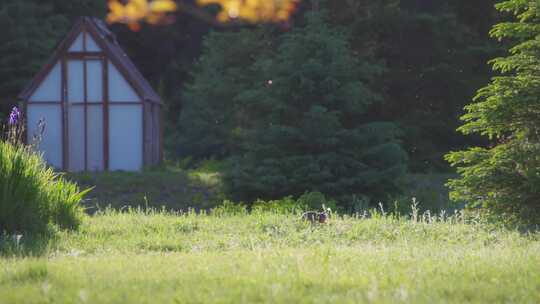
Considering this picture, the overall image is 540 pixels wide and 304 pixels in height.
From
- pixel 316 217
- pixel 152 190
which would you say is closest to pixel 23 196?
pixel 316 217

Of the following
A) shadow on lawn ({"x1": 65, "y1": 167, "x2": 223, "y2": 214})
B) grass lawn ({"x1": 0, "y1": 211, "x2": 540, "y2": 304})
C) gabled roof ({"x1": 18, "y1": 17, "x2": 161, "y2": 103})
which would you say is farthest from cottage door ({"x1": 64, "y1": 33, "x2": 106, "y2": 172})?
grass lawn ({"x1": 0, "y1": 211, "x2": 540, "y2": 304})

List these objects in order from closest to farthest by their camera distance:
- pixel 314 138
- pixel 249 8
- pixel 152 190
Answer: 1. pixel 249 8
2. pixel 314 138
3. pixel 152 190

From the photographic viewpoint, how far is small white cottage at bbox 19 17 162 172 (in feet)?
90.1

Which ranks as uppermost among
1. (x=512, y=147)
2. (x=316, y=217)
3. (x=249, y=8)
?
(x=249, y=8)

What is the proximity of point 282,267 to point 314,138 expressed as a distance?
12.4 m

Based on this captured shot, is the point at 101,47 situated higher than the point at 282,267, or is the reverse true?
the point at 101,47

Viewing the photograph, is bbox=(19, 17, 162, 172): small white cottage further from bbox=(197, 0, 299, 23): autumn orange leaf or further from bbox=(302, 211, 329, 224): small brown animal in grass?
bbox=(197, 0, 299, 23): autumn orange leaf

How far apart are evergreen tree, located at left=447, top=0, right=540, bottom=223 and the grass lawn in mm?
515

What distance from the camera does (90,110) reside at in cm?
2775

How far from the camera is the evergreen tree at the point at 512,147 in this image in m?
10.9

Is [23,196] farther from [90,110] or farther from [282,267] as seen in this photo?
[90,110]

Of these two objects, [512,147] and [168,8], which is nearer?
[168,8]

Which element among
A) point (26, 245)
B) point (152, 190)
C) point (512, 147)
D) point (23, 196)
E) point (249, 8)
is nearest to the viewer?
point (249, 8)

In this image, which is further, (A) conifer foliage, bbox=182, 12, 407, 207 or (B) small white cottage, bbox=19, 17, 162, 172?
(B) small white cottage, bbox=19, 17, 162, 172
